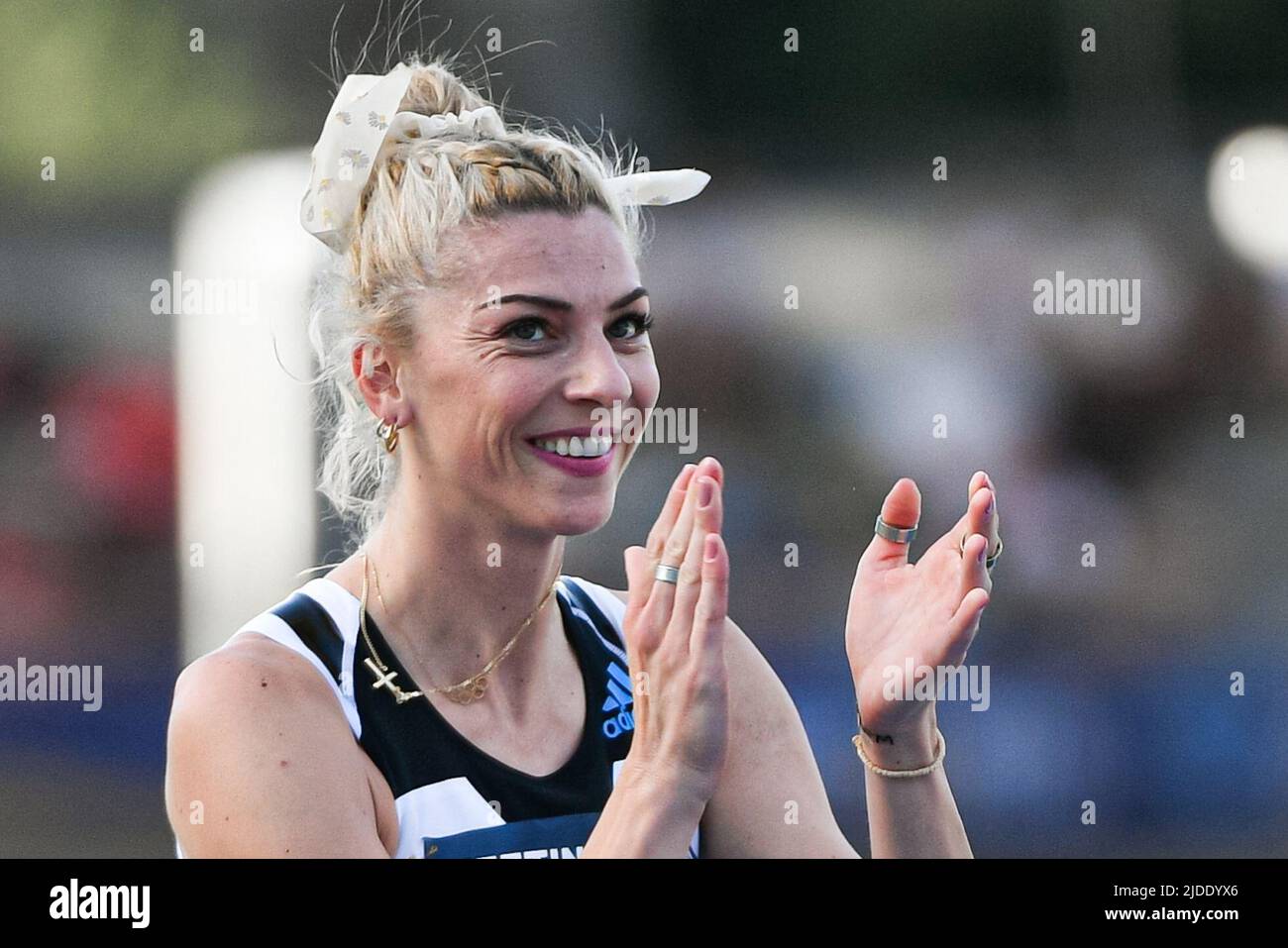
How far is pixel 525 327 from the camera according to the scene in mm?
2043

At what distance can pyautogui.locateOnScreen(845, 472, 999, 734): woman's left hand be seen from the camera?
1974mm

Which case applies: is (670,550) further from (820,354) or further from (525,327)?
(820,354)

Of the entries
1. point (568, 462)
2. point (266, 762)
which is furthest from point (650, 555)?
point (266, 762)

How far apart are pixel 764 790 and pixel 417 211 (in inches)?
43.5

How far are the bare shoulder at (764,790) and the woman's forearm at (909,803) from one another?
0.25 feet

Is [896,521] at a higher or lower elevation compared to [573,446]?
lower

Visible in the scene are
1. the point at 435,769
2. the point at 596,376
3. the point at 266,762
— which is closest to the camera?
the point at 266,762

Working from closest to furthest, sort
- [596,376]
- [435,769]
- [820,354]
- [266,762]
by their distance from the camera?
[266,762] < [435,769] < [596,376] < [820,354]

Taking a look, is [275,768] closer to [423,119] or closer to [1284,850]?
[423,119]

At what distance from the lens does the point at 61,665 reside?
2.47 metres

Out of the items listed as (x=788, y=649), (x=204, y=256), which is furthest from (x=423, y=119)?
(x=788, y=649)

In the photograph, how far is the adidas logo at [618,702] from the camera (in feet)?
6.95

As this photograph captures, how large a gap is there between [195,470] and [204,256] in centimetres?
42
